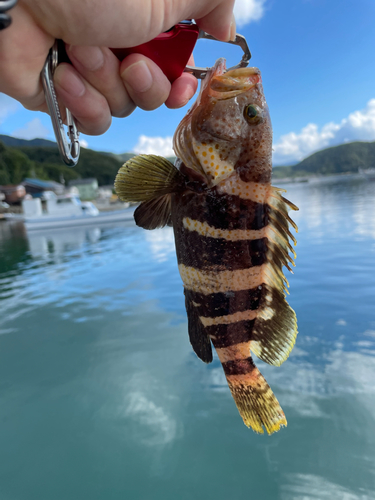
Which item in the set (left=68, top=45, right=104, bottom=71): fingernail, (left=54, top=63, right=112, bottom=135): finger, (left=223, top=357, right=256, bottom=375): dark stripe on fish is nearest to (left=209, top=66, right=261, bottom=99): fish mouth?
(left=68, top=45, right=104, bottom=71): fingernail

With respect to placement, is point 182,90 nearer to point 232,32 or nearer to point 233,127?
point 232,32

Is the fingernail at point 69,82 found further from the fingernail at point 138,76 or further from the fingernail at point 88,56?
the fingernail at point 138,76

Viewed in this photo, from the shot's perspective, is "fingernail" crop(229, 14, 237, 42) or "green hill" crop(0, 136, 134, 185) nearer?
"fingernail" crop(229, 14, 237, 42)

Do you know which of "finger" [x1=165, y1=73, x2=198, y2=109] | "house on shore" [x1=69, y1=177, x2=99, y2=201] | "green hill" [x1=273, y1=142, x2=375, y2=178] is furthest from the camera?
"green hill" [x1=273, y1=142, x2=375, y2=178]

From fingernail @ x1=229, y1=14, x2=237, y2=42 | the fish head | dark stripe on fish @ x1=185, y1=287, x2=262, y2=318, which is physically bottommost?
dark stripe on fish @ x1=185, y1=287, x2=262, y2=318

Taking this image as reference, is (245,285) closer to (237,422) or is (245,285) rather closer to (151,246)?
(237,422)

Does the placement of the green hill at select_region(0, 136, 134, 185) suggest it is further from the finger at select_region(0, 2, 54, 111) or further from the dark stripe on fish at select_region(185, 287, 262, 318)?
the dark stripe on fish at select_region(185, 287, 262, 318)

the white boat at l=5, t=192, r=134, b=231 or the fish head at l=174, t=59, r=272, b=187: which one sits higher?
the fish head at l=174, t=59, r=272, b=187
